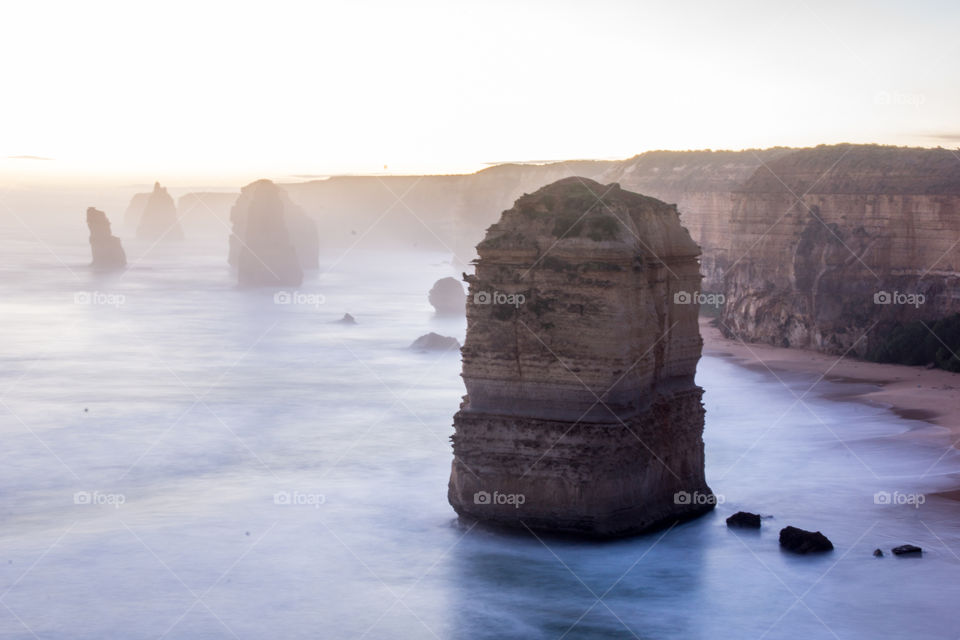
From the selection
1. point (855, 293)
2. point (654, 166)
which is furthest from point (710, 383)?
point (654, 166)

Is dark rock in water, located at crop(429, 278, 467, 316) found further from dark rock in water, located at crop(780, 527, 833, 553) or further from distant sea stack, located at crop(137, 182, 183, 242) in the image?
distant sea stack, located at crop(137, 182, 183, 242)

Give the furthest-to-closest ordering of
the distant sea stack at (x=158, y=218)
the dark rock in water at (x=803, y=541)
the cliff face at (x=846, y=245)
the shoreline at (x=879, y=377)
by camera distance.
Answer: the distant sea stack at (x=158, y=218)
the cliff face at (x=846, y=245)
the shoreline at (x=879, y=377)
the dark rock in water at (x=803, y=541)

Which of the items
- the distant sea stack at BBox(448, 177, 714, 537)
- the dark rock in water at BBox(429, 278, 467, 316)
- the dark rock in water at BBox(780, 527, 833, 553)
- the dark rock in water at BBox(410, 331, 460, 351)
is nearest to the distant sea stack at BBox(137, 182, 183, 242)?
the dark rock in water at BBox(429, 278, 467, 316)

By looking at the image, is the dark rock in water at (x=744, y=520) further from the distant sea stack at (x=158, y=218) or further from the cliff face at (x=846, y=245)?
the distant sea stack at (x=158, y=218)

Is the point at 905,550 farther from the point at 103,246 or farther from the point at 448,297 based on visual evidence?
the point at 103,246

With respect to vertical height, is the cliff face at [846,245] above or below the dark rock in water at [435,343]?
above

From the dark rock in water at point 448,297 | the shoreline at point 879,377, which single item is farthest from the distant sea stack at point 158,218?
the shoreline at point 879,377

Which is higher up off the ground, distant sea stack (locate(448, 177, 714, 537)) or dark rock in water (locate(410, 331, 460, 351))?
distant sea stack (locate(448, 177, 714, 537))
